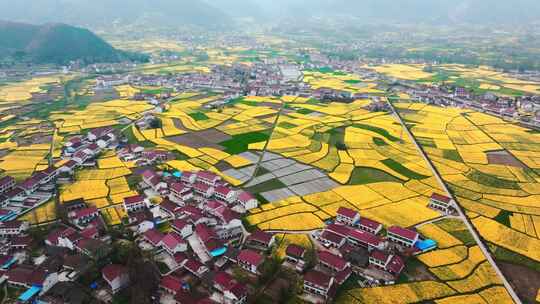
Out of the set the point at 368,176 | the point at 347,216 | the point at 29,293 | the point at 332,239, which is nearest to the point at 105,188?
the point at 29,293

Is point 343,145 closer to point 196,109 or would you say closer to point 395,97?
point 196,109

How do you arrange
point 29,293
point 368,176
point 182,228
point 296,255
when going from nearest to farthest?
1. point 29,293
2. point 296,255
3. point 182,228
4. point 368,176

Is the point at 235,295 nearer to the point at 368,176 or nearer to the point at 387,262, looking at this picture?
the point at 387,262

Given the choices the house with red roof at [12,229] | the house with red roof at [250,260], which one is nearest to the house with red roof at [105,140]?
the house with red roof at [12,229]

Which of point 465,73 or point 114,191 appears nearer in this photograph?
point 114,191

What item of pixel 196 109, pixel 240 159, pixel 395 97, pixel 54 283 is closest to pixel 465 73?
pixel 395 97

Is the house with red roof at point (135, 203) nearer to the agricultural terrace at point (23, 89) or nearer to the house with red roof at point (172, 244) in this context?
the house with red roof at point (172, 244)
